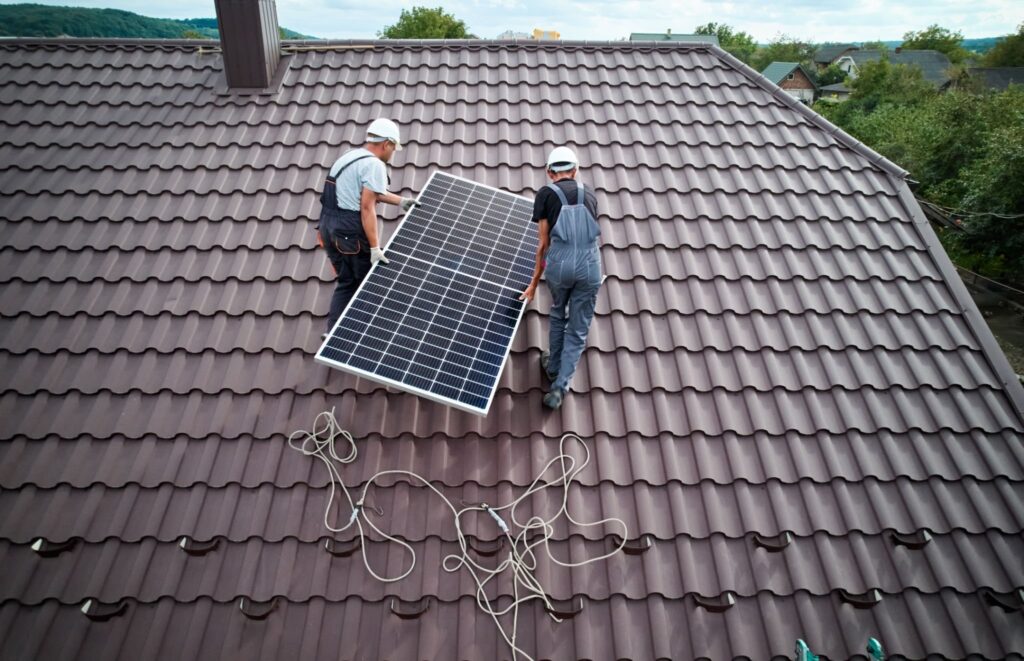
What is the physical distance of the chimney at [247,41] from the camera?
5824 millimetres

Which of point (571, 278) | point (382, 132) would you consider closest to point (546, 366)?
point (571, 278)

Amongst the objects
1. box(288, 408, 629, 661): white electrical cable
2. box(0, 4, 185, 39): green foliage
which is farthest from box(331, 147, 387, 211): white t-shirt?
box(0, 4, 185, 39): green foliage

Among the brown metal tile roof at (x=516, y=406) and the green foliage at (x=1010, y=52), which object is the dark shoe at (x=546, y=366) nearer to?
the brown metal tile roof at (x=516, y=406)

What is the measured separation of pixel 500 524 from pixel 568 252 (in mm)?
1788

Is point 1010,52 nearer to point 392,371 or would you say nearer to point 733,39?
point 733,39

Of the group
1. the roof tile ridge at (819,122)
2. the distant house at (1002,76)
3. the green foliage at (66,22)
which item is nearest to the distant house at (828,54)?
the distant house at (1002,76)

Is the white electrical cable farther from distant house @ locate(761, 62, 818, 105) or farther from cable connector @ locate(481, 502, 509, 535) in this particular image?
distant house @ locate(761, 62, 818, 105)

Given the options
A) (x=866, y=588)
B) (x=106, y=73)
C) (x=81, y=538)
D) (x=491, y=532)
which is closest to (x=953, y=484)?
(x=866, y=588)

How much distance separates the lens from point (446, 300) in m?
3.97

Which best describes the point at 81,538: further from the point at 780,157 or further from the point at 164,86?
the point at 780,157

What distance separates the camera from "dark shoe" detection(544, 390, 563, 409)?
3.83 meters

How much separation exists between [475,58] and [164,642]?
21.0ft

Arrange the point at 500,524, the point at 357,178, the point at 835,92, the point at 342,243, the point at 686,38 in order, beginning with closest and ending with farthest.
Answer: the point at 500,524 < the point at 357,178 < the point at 342,243 < the point at 686,38 < the point at 835,92

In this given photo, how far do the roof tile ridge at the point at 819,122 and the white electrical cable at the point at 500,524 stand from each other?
440 centimetres
